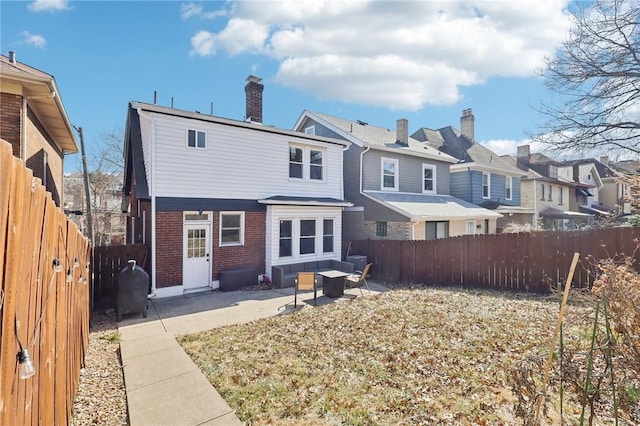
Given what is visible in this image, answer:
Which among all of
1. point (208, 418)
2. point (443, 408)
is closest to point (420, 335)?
point (443, 408)

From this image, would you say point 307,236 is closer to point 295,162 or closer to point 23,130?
point 295,162

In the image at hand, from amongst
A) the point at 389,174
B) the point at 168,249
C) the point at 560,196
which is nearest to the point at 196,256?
the point at 168,249

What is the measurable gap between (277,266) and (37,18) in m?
10.6

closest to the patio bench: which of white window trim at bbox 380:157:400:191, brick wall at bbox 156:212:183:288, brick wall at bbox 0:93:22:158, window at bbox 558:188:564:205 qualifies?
brick wall at bbox 156:212:183:288

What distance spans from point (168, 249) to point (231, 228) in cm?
224

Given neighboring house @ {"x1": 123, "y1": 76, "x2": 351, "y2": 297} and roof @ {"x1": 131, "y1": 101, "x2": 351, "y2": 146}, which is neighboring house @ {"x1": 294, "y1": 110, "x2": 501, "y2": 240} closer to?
neighboring house @ {"x1": 123, "y1": 76, "x2": 351, "y2": 297}

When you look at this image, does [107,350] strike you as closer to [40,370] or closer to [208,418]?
[208,418]

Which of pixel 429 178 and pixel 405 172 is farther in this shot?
pixel 429 178

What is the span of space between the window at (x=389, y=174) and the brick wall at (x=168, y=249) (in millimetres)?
10858

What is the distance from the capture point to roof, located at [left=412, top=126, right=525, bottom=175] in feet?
72.1

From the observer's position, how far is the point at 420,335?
6449 mm

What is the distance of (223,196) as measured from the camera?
11430mm

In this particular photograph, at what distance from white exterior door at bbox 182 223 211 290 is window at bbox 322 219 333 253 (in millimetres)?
5065

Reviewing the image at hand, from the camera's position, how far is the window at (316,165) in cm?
1423
